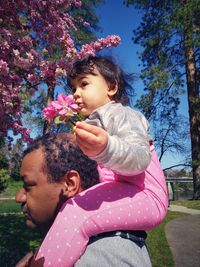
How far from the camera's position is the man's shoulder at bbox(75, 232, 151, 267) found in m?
1.43

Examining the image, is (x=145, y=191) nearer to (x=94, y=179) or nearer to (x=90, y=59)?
(x=94, y=179)

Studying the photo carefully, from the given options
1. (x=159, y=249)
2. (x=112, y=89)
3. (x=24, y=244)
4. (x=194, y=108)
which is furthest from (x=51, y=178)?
(x=194, y=108)

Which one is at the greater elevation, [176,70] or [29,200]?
[176,70]

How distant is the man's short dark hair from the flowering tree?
3896mm

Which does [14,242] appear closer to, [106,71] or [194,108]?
[106,71]

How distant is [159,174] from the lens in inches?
68.3

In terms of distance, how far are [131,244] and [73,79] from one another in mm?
918

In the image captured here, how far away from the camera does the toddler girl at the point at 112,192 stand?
4.52 feet

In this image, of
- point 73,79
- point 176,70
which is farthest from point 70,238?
point 176,70

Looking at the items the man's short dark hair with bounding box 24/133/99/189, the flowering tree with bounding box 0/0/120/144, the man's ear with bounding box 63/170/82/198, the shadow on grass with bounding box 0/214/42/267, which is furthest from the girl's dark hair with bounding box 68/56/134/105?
the shadow on grass with bounding box 0/214/42/267

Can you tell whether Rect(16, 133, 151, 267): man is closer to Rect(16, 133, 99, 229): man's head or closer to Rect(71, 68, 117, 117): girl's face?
Rect(16, 133, 99, 229): man's head

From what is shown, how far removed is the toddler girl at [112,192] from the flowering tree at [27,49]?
13.1 ft

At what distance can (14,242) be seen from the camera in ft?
28.8

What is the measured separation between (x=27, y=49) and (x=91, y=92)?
15.1 feet
